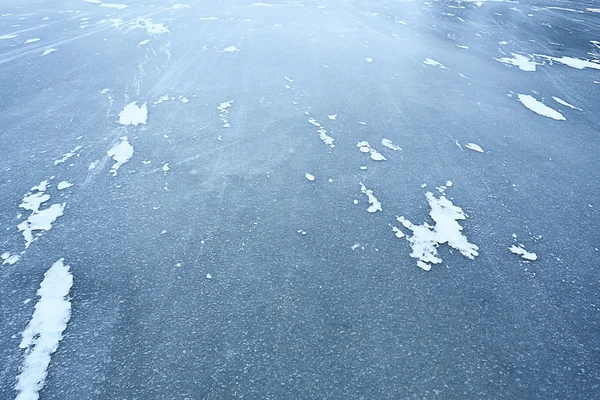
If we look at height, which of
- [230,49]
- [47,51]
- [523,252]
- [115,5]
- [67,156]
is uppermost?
[115,5]

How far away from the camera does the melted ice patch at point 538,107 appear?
5.71 m

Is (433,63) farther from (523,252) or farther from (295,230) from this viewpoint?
(295,230)

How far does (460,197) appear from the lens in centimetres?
390

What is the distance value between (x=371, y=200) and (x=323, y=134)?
1534 millimetres

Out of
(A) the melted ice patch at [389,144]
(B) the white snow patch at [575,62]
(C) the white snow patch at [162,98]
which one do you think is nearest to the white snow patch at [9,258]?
(C) the white snow patch at [162,98]

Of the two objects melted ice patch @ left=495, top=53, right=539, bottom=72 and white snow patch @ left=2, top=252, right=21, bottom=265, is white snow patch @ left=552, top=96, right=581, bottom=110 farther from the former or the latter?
white snow patch @ left=2, top=252, right=21, bottom=265

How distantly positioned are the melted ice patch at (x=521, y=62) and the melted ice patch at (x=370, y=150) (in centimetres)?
533

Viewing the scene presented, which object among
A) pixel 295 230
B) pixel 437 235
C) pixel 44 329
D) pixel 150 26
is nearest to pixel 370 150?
pixel 437 235

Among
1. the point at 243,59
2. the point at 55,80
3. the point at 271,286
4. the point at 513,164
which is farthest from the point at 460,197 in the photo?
the point at 55,80

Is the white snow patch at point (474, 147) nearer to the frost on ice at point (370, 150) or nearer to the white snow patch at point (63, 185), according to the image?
the frost on ice at point (370, 150)

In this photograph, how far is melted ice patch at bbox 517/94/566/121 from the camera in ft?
18.7

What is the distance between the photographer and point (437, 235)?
3.44m

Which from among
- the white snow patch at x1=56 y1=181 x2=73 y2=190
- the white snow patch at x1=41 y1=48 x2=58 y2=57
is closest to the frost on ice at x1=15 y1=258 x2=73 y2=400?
the white snow patch at x1=56 y1=181 x2=73 y2=190

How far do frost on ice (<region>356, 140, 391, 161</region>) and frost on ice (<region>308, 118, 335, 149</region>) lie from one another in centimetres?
37
